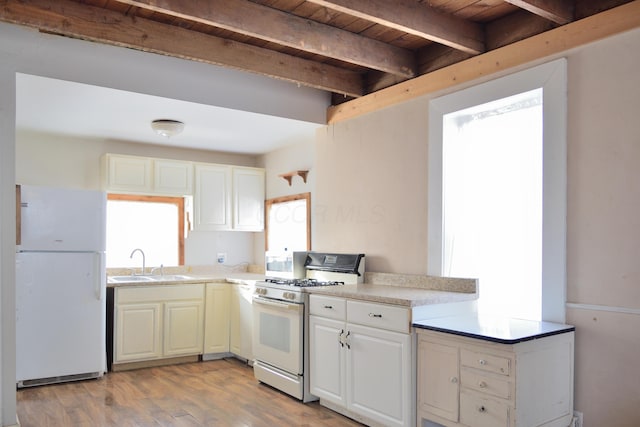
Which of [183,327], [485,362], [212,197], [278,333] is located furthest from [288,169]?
[485,362]

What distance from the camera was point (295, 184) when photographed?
17.6 ft

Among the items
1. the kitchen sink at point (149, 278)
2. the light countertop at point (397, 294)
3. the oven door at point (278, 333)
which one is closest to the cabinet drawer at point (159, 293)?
the kitchen sink at point (149, 278)

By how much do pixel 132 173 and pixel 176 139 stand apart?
55cm

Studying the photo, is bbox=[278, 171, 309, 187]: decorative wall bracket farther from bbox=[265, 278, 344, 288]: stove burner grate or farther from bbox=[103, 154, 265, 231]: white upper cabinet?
bbox=[265, 278, 344, 288]: stove burner grate

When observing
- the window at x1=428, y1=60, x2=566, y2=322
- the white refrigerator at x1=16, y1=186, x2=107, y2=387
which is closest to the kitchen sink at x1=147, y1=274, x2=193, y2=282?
the white refrigerator at x1=16, y1=186, x2=107, y2=387

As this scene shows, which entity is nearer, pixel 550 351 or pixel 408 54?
pixel 550 351

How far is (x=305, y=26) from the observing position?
10.6 ft

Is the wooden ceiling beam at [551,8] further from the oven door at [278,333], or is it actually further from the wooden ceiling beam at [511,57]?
the oven door at [278,333]

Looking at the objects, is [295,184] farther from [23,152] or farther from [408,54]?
[23,152]

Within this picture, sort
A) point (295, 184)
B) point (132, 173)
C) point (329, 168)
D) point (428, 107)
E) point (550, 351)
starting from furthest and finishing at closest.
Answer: point (295, 184), point (132, 173), point (329, 168), point (428, 107), point (550, 351)

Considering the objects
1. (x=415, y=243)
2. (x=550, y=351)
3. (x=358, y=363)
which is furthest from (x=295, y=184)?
(x=550, y=351)

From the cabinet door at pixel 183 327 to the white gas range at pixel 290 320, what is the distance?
90 cm

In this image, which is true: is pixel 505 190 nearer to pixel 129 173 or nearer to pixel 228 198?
pixel 228 198

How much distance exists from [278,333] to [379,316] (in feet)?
3.69
